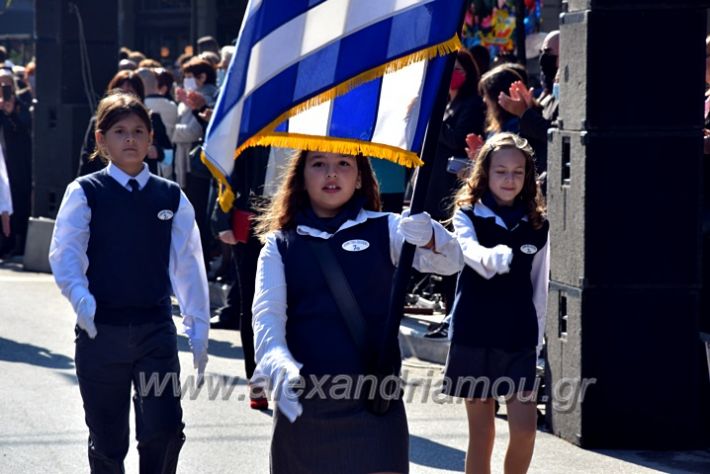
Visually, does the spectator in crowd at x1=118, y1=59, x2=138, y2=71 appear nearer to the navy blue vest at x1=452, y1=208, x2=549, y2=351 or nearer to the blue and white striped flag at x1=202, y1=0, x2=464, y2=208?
the navy blue vest at x1=452, y1=208, x2=549, y2=351

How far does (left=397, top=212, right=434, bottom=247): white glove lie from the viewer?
4848mm

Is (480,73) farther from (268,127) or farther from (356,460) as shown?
(356,460)

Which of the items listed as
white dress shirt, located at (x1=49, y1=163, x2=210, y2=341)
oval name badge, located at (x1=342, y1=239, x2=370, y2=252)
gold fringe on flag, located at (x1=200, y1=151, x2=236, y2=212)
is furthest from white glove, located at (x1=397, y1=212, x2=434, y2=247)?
white dress shirt, located at (x1=49, y1=163, x2=210, y2=341)

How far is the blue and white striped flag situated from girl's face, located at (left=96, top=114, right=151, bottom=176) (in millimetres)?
911

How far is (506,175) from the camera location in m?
6.70

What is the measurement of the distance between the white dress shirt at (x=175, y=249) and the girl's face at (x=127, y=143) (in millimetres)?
35

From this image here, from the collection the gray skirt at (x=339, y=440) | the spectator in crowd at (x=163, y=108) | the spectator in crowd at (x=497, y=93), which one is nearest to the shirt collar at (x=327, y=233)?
the gray skirt at (x=339, y=440)

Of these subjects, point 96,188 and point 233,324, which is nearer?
point 96,188

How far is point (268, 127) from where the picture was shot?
543 centimetres

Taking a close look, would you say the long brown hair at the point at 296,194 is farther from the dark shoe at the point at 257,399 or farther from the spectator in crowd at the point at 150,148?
the spectator in crowd at the point at 150,148

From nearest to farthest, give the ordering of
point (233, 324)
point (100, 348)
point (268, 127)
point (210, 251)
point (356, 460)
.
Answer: point (356, 460), point (268, 127), point (100, 348), point (233, 324), point (210, 251)

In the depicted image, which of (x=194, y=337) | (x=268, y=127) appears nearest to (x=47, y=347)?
(x=194, y=337)

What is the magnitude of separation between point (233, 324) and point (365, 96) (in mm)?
6815

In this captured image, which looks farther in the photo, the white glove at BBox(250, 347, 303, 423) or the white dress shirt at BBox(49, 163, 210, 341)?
the white dress shirt at BBox(49, 163, 210, 341)
